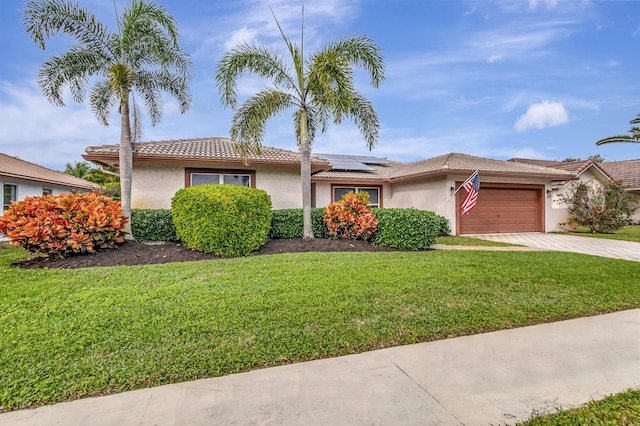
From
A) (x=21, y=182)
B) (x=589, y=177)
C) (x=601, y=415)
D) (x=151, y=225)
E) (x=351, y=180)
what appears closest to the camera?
(x=601, y=415)

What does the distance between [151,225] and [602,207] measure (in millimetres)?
20266

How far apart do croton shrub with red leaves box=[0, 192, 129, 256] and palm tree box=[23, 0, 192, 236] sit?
1.27 m

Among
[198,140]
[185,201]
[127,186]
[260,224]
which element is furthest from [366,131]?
[198,140]

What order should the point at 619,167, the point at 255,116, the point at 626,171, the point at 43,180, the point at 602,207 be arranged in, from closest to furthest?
the point at 255,116
the point at 602,207
the point at 43,180
the point at 626,171
the point at 619,167

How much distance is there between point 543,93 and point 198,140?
15.5 metres

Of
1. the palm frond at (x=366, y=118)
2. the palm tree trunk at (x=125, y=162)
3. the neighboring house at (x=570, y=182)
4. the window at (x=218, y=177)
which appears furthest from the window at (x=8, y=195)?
the neighboring house at (x=570, y=182)

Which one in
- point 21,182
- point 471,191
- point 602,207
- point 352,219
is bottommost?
point 352,219

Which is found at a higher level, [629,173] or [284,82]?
[284,82]

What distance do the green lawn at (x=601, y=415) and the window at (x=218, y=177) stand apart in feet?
38.8

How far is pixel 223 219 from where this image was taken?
7.79 m

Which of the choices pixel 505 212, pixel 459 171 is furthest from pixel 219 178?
pixel 505 212

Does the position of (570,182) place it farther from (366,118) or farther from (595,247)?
(366,118)

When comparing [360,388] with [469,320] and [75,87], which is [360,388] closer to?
[469,320]

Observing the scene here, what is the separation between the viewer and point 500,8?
30.1 feet
